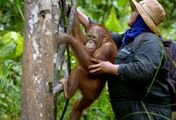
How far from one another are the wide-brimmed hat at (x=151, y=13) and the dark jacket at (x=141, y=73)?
89mm

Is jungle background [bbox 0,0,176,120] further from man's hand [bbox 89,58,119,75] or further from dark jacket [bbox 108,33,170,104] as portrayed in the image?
man's hand [bbox 89,58,119,75]

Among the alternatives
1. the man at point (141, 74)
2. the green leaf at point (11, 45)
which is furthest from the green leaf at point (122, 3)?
the man at point (141, 74)

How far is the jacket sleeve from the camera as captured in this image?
353 centimetres

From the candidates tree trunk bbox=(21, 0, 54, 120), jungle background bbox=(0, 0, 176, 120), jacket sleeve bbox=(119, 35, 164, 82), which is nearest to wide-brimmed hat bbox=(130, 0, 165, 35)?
jacket sleeve bbox=(119, 35, 164, 82)

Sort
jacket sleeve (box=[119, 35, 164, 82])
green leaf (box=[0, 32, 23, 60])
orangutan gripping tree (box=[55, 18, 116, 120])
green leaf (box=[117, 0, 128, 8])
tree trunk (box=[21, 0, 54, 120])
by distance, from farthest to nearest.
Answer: green leaf (box=[117, 0, 128, 8]) < green leaf (box=[0, 32, 23, 60]) < orangutan gripping tree (box=[55, 18, 116, 120]) < jacket sleeve (box=[119, 35, 164, 82]) < tree trunk (box=[21, 0, 54, 120])

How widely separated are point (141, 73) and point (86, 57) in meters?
Answer: 0.43

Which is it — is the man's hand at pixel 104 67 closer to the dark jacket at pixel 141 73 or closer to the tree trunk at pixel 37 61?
the dark jacket at pixel 141 73

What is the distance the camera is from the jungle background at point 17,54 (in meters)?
5.05

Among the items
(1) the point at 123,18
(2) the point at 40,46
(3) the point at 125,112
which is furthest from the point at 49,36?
(1) the point at 123,18

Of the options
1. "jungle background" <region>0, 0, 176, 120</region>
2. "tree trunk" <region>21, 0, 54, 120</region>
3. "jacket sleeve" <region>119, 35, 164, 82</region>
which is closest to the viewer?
"tree trunk" <region>21, 0, 54, 120</region>

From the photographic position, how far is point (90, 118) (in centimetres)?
499

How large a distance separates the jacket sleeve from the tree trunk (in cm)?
59

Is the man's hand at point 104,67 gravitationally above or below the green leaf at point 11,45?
above

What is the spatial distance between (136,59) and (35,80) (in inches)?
30.8
